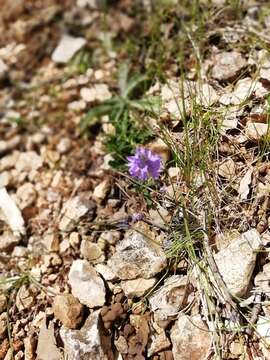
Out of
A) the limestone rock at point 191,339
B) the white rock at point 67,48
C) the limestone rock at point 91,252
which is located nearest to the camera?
the limestone rock at point 191,339

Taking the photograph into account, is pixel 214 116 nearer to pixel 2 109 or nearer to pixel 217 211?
pixel 217 211

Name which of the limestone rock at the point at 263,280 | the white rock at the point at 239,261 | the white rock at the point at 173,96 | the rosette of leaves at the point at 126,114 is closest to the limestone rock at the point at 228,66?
the white rock at the point at 173,96

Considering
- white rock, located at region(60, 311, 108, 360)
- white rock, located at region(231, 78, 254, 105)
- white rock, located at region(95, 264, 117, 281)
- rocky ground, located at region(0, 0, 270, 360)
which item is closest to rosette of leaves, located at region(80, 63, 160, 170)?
rocky ground, located at region(0, 0, 270, 360)

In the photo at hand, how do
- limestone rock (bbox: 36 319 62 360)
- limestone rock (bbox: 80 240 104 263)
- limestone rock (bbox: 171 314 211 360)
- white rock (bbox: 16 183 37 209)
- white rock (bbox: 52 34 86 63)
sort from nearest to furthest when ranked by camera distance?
1. limestone rock (bbox: 171 314 211 360)
2. limestone rock (bbox: 36 319 62 360)
3. limestone rock (bbox: 80 240 104 263)
4. white rock (bbox: 16 183 37 209)
5. white rock (bbox: 52 34 86 63)

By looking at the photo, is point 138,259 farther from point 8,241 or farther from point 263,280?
point 8,241

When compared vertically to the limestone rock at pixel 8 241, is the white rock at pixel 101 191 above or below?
above

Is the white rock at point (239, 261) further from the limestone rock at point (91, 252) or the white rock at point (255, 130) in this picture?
the limestone rock at point (91, 252)

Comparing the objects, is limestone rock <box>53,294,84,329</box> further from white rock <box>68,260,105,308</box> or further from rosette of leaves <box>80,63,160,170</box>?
rosette of leaves <box>80,63,160,170</box>
